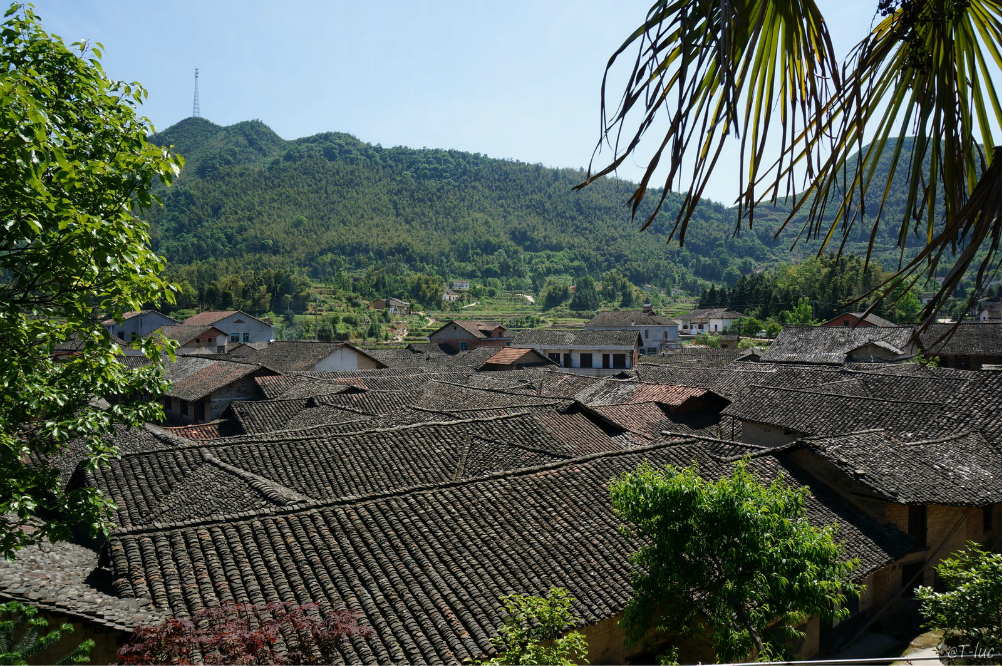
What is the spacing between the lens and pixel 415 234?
164 meters

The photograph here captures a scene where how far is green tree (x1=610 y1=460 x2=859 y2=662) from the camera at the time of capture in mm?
6367

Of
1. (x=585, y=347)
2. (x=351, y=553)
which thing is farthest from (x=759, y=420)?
(x=585, y=347)

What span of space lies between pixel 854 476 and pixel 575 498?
17.9 feet

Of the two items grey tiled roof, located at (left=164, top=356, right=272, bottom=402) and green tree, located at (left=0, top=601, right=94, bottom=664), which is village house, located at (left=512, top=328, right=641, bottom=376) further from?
green tree, located at (left=0, top=601, right=94, bottom=664)

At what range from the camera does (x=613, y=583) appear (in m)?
8.17

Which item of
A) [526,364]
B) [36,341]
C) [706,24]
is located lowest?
[526,364]

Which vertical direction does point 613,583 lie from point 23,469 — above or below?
below

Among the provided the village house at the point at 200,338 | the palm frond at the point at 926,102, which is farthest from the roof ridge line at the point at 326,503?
the village house at the point at 200,338

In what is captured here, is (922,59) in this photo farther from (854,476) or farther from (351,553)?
(854,476)

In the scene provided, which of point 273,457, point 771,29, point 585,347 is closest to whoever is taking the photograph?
point 771,29

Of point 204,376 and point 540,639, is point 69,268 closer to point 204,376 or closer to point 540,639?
point 540,639

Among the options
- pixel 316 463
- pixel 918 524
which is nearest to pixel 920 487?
pixel 918 524

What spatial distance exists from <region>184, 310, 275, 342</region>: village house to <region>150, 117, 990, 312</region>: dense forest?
45344 millimetres

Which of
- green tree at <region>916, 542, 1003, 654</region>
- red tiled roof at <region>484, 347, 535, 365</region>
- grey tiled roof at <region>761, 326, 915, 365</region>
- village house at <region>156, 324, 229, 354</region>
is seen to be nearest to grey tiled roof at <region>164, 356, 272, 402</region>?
red tiled roof at <region>484, 347, 535, 365</region>
